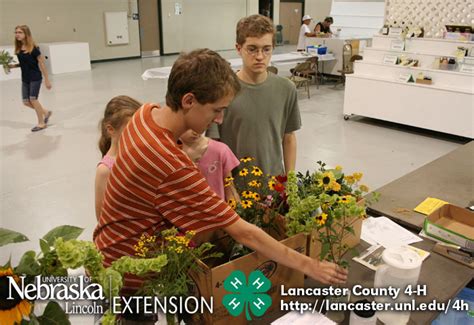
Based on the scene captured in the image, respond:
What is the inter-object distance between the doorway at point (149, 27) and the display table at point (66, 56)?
252 centimetres

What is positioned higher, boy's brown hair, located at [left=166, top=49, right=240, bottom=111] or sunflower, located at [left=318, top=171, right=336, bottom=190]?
boy's brown hair, located at [left=166, top=49, right=240, bottom=111]

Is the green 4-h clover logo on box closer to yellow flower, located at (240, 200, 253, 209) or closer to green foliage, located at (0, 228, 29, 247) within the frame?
yellow flower, located at (240, 200, 253, 209)

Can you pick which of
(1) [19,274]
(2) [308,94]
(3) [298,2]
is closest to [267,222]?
(1) [19,274]

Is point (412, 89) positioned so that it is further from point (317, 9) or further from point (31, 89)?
point (317, 9)

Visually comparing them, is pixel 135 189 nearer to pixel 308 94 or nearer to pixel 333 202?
pixel 333 202

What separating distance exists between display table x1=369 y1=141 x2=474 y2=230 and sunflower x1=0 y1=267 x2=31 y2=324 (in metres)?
1.60

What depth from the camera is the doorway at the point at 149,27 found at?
12820 millimetres

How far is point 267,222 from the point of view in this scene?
1.40 m

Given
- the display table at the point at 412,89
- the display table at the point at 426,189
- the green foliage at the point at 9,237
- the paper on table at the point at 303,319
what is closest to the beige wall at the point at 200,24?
the display table at the point at 412,89

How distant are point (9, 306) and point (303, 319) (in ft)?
2.74

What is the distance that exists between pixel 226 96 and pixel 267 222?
48 cm

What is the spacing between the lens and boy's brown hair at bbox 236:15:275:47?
1.94m

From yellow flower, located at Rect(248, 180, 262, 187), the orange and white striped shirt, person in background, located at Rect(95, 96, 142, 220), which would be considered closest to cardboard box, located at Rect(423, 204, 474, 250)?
yellow flower, located at Rect(248, 180, 262, 187)

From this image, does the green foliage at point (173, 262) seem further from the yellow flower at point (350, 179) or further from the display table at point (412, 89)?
the display table at point (412, 89)
